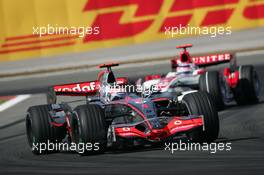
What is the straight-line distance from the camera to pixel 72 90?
1703cm

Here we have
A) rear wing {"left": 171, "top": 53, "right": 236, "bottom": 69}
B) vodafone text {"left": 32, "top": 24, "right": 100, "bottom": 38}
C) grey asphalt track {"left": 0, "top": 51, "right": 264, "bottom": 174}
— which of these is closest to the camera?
grey asphalt track {"left": 0, "top": 51, "right": 264, "bottom": 174}

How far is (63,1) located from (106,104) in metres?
18.1

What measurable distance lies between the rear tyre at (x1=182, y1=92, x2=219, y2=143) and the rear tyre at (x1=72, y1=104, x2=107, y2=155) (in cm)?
138

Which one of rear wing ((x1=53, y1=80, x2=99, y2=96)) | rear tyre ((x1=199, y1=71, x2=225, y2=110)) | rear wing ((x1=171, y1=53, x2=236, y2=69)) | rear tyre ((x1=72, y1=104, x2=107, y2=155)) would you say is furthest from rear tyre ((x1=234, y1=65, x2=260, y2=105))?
rear tyre ((x1=72, y1=104, x2=107, y2=155))

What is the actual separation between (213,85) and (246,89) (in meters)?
1.54

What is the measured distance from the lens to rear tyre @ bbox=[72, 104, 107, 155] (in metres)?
13.8

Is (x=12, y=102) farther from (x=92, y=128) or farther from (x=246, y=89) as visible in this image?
(x=92, y=128)

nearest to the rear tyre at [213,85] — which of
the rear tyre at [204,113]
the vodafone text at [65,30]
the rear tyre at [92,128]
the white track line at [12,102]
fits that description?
the rear tyre at [204,113]

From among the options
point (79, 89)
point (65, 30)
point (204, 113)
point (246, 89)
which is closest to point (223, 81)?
point (246, 89)

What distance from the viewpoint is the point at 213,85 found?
19688 millimetres

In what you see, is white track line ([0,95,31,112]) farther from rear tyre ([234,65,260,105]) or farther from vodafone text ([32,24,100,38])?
rear tyre ([234,65,260,105])

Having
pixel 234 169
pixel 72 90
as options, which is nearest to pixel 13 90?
pixel 72 90

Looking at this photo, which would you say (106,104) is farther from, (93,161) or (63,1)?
(63,1)

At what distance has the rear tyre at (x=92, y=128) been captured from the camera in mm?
13750
